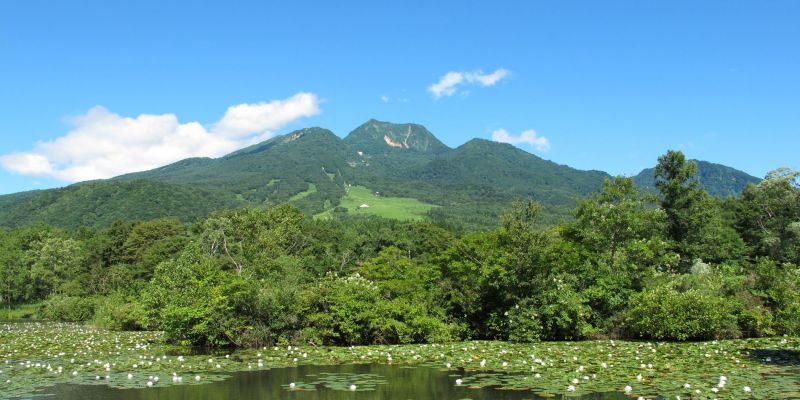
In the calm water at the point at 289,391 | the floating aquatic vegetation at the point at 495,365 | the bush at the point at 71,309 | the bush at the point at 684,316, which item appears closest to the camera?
the calm water at the point at 289,391

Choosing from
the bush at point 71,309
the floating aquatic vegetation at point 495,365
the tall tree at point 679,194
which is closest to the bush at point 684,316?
the floating aquatic vegetation at point 495,365

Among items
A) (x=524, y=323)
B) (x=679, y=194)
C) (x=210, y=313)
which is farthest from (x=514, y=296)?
(x=679, y=194)

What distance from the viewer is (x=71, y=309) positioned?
58.0m

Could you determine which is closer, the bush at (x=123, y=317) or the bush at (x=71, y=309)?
the bush at (x=123, y=317)

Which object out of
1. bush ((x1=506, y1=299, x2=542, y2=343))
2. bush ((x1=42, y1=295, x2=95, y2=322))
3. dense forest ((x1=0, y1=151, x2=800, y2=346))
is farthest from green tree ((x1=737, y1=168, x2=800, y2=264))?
bush ((x1=42, y1=295, x2=95, y2=322))

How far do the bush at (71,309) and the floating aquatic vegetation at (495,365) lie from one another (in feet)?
107

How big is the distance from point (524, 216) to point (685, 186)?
96.2ft

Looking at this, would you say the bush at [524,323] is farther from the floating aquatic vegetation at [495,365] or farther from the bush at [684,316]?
the bush at [684,316]

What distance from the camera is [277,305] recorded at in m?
27.2

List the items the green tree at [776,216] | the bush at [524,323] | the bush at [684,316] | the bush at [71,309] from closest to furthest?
the bush at [684,316], the bush at [524,323], the green tree at [776,216], the bush at [71,309]

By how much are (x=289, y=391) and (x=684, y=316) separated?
64.2ft

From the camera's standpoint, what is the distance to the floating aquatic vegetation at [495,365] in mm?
14805

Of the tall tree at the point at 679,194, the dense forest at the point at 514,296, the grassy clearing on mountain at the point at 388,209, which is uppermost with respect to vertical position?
the grassy clearing on mountain at the point at 388,209

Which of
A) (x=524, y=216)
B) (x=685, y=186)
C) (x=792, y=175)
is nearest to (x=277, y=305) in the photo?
(x=524, y=216)
